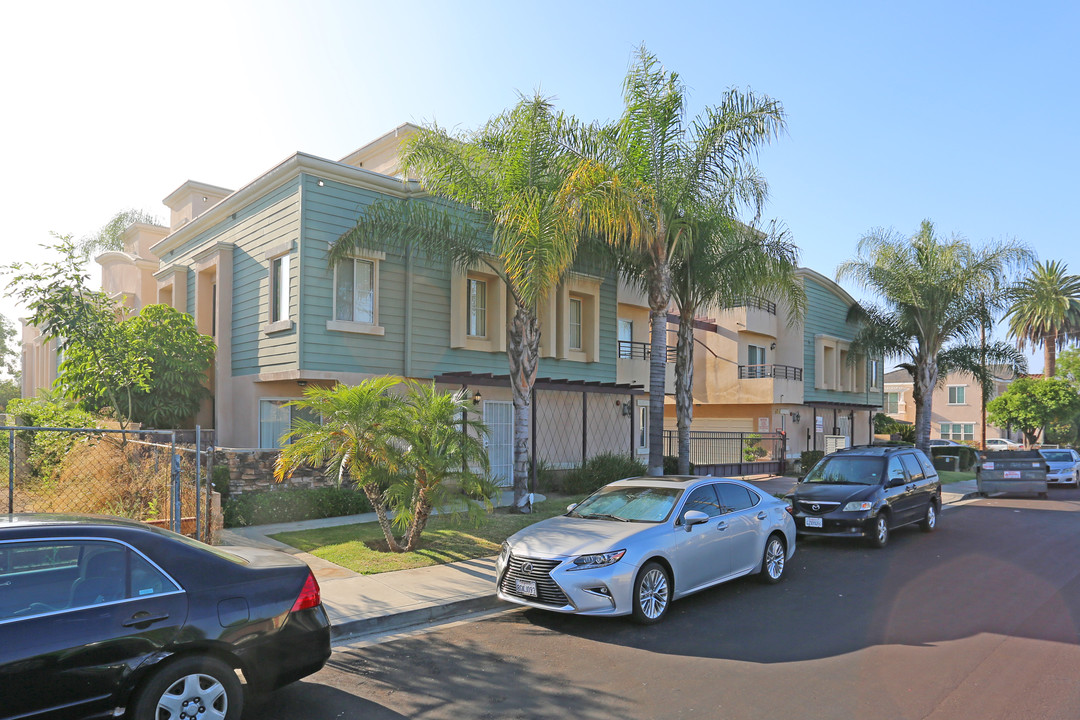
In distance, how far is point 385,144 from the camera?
73.2 ft

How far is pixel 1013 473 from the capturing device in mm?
21578

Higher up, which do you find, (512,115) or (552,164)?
(512,115)

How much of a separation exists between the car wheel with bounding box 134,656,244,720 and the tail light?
554mm

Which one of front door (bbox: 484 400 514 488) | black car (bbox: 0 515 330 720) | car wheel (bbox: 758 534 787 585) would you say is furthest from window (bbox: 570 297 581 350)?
black car (bbox: 0 515 330 720)

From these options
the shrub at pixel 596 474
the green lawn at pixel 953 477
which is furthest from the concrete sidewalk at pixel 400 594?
the green lawn at pixel 953 477

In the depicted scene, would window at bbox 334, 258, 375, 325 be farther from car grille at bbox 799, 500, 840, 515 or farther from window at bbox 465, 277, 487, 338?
car grille at bbox 799, 500, 840, 515

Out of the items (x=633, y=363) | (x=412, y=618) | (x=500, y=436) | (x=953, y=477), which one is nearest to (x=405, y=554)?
(x=412, y=618)

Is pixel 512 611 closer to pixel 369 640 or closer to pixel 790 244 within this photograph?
pixel 369 640

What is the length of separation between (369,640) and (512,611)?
1.75m

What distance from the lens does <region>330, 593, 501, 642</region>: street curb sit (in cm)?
706

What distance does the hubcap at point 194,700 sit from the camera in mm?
4273

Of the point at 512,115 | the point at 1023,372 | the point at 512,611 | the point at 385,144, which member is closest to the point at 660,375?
the point at 512,115

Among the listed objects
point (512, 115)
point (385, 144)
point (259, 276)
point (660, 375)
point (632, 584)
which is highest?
point (385, 144)

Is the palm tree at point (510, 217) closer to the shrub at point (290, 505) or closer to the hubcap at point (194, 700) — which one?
the shrub at point (290, 505)
